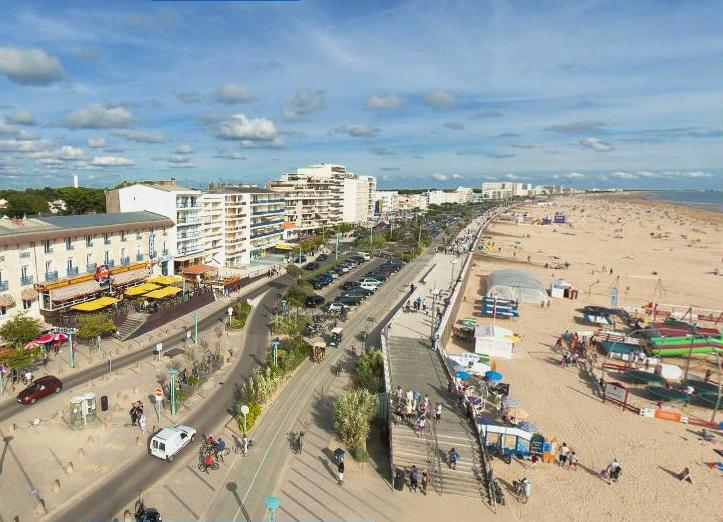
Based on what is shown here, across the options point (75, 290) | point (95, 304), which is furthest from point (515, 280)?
point (75, 290)

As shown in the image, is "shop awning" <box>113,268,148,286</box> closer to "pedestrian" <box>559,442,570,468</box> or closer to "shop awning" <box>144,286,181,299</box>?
"shop awning" <box>144,286,181,299</box>

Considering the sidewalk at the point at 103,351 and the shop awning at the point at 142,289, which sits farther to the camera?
the shop awning at the point at 142,289

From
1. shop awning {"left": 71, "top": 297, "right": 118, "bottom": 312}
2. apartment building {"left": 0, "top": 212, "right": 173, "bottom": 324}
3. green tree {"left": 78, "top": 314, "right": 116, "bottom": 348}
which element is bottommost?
green tree {"left": 78, "top": 314, "right": 116, "bottom": 348}

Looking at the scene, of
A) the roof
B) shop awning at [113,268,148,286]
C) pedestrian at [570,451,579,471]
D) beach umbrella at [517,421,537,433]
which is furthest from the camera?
the roof

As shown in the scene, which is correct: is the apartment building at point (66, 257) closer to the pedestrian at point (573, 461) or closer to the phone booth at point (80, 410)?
the phone booth at point (80, 410)

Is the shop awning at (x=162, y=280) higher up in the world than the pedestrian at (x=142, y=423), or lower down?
higher up

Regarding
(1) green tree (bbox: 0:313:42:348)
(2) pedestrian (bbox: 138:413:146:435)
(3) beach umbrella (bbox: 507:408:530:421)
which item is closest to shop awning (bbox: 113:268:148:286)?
(1) green tree (bbox: 0:313:42:348)

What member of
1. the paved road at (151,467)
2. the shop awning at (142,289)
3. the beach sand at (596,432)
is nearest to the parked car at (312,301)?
the paved road at (151,467)

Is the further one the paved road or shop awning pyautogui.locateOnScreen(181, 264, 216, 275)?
shop awning pyautogui.locateOnScreen(181, 264, 216, 275)

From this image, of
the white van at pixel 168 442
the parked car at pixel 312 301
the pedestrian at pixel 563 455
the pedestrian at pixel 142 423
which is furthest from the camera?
the parked car at pixel 312 301
